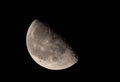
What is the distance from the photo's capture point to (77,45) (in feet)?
19.4

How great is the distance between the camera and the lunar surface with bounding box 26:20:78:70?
582 cm

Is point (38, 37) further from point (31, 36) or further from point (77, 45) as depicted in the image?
point (77, 45)

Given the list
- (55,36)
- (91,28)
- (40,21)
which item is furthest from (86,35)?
(40,21)

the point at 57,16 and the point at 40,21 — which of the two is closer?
the point at 57,16

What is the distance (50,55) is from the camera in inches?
235

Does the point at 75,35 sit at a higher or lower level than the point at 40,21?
lower

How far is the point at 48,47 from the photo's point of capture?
5828 mm

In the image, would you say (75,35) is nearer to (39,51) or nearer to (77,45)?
(77,45)

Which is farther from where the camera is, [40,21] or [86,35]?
[40,21]

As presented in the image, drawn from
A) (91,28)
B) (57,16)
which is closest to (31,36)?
(57,16)

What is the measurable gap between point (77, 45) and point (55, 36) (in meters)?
0.50

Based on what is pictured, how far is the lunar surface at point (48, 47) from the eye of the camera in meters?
5.82

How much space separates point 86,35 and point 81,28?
213 millimetres

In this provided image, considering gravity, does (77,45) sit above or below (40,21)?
below
